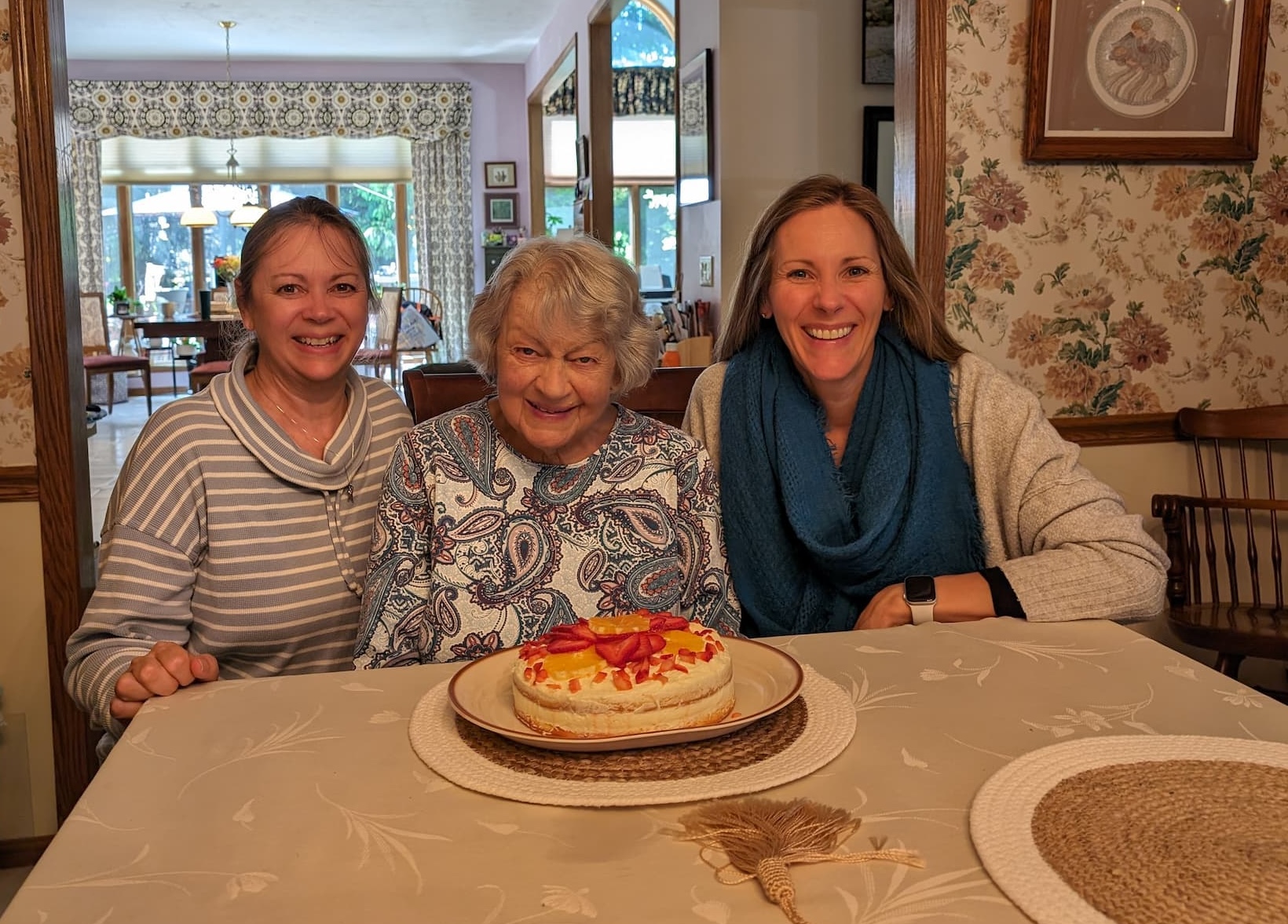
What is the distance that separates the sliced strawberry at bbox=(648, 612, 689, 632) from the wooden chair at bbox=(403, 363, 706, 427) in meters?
0.78

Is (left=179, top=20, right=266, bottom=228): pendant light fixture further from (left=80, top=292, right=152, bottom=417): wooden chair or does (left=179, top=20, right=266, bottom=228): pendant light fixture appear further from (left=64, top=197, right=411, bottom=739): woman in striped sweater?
(left=64, top=197, right=411, bottom=739): woman in striped sweater

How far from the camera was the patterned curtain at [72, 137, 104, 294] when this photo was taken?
34.8 ft

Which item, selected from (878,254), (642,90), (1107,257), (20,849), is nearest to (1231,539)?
(1107,257)

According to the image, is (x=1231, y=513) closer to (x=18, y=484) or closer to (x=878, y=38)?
(x=878, y=38)

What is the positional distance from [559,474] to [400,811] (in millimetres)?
699

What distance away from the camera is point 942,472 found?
5.69 feet

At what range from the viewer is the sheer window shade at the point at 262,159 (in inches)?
435

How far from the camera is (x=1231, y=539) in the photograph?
2.72m

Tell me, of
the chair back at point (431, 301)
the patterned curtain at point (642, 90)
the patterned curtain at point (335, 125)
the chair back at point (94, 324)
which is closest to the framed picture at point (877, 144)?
the patterned curtain at point (642, 90)

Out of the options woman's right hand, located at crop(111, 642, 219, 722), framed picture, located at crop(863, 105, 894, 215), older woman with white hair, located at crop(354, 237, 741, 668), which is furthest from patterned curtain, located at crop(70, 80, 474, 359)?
woman's right hand, located at crop(111, 642, 219, 722)

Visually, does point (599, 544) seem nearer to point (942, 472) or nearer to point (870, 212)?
point (942, 472)

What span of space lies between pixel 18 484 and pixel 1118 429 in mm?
2437

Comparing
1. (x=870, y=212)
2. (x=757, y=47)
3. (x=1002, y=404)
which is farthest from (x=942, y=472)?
(x=757, y=47)

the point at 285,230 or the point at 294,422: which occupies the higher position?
the point at 285,230
